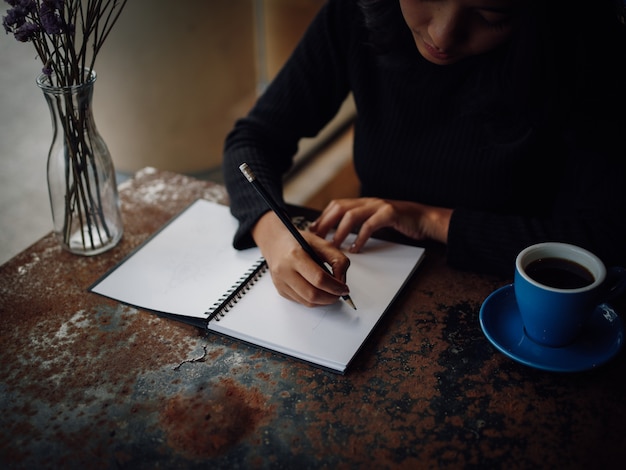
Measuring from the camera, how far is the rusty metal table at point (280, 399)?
0.71 meters

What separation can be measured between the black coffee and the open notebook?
8.5 inches

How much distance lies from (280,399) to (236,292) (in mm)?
224

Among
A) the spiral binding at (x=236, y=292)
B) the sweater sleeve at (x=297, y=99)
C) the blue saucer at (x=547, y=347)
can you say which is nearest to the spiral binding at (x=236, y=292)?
the spiral binding at (x=236, y=292)

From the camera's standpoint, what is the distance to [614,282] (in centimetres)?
83

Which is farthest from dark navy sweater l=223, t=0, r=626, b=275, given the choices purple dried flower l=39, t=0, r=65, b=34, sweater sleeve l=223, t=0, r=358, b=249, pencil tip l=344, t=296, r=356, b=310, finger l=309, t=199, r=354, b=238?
purple dried flower l=39, t=0, r=65, b=34

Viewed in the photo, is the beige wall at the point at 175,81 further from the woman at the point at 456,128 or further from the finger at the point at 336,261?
the finger at the point at 336,261

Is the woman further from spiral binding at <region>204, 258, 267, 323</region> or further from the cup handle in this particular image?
the cup handle

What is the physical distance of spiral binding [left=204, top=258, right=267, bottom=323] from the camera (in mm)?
904

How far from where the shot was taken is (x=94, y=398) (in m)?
0.78

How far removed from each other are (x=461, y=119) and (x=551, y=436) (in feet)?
2.31

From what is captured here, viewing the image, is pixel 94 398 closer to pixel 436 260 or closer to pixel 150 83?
pixel 436 260

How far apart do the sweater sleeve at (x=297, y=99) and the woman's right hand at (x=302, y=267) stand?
0.24 meters

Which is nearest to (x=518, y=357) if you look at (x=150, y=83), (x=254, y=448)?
(x=254, y=448)

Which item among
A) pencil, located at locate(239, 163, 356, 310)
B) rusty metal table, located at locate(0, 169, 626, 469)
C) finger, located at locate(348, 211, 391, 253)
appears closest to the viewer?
rusty metal table, located at locate(0, 169, 626, 469)
